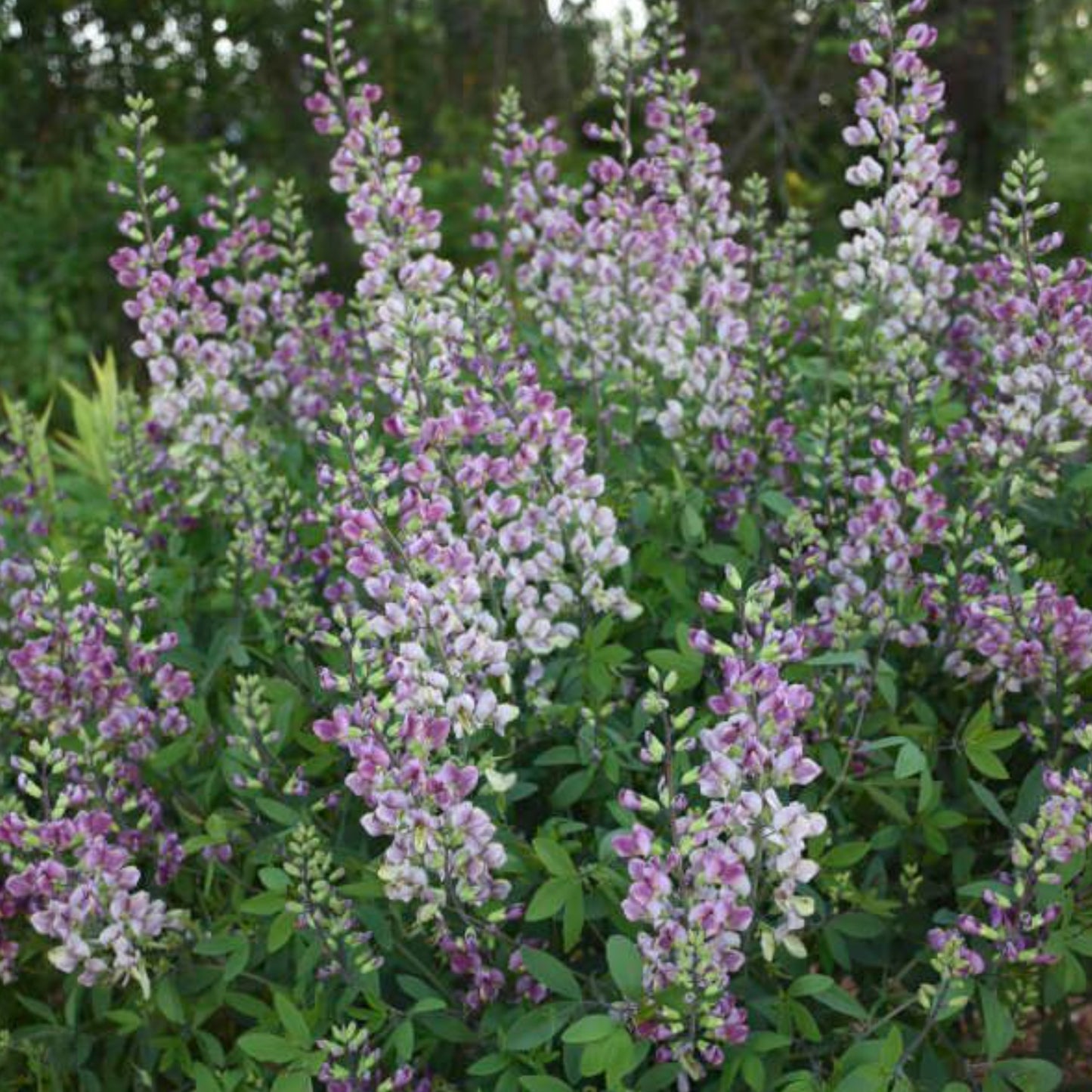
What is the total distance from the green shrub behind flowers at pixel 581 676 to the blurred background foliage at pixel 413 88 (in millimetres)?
5827

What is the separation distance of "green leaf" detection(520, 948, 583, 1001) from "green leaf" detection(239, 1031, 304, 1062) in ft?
1.17

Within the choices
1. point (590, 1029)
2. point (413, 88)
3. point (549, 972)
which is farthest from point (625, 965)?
point (413, 88)

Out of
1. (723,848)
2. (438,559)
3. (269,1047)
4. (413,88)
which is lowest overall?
(269,1047)

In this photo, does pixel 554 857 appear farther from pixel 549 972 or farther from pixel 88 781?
pixel 88 781

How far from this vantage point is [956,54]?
10.0 meters

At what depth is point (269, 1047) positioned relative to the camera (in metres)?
2.20

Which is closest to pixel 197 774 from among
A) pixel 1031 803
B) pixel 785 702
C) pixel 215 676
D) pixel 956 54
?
pixel 215 676

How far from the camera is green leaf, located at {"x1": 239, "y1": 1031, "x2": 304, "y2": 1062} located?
2180 mm

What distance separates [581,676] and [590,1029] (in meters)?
0.70

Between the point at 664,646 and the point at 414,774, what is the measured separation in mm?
937

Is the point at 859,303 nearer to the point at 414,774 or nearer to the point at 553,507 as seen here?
the point at 553,507

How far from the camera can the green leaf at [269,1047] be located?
2180 mm

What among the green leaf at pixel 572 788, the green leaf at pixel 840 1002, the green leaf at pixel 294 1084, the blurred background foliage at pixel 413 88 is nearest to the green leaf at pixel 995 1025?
the green leaf at pixel 840 1002

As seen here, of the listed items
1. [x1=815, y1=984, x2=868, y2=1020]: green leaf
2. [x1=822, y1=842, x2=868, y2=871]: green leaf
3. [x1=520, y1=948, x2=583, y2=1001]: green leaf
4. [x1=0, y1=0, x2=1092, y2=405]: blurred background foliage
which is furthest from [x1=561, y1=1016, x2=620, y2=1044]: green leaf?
[x1=0, y1=0, x2=1092, y2=405]: blurred background foliage
